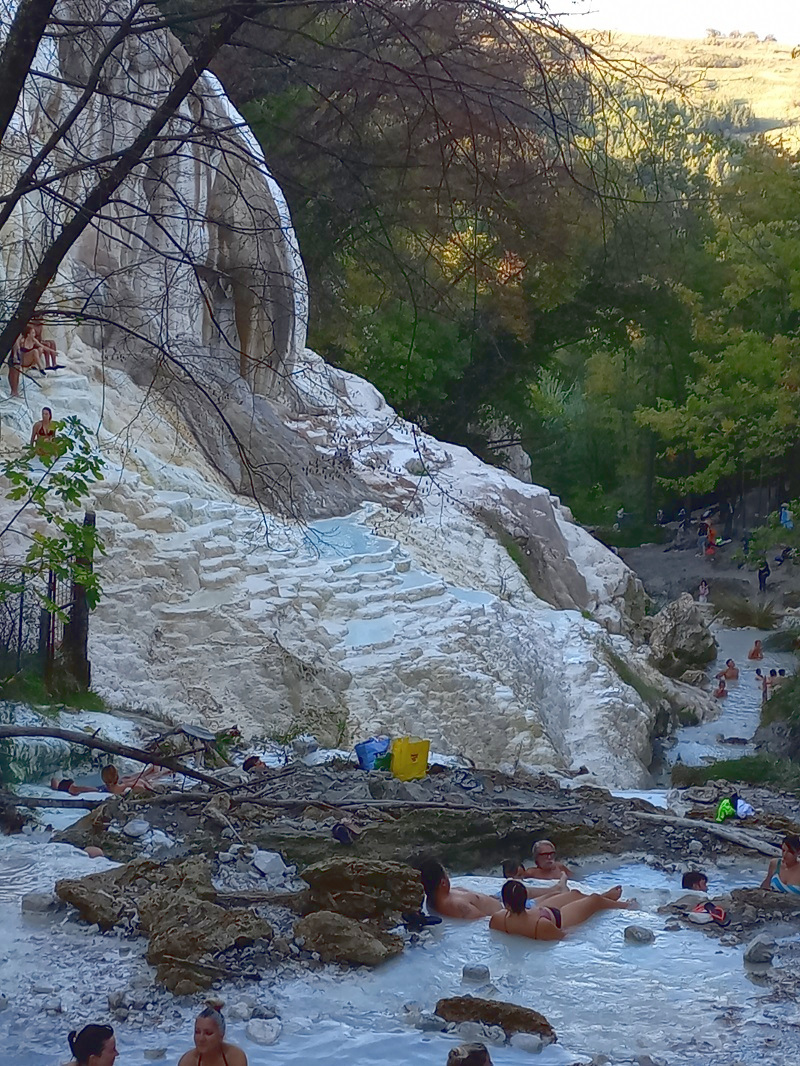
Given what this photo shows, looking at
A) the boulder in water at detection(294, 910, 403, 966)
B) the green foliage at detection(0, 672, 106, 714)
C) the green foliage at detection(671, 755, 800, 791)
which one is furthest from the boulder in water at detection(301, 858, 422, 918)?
the green foliage at detection(671, 755, 800, 791)

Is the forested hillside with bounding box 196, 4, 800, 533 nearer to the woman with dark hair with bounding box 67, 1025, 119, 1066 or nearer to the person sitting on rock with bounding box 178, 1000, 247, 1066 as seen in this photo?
the person sitting on rock with bounding box 178, 1000, 247, 1066

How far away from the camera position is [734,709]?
1727 centimetres

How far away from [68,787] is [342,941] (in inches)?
114

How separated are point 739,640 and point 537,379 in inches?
339

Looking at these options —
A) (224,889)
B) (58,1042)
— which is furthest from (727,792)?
(58,1042)

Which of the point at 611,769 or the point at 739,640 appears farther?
the point at 739,640

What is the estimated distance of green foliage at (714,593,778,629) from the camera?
942 inches

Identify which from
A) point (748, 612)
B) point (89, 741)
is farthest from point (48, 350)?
point (748, 612)

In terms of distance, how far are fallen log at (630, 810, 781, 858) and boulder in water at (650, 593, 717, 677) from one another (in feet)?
38.8

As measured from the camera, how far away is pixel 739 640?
2288cm

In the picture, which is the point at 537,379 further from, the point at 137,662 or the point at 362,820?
the point at 362,820

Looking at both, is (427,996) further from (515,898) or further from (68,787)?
(68,787)

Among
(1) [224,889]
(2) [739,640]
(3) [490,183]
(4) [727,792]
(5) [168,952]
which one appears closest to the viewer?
(3) [490,183]

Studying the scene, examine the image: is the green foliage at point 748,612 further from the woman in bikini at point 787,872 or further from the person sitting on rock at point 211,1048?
the person sitting on rock at point 211,1048
